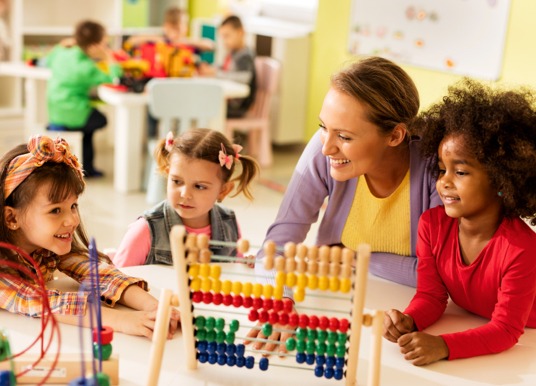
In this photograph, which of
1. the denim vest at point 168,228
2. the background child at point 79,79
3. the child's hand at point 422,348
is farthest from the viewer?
the background child at point 79,79

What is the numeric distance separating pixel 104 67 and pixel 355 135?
3.89 metres

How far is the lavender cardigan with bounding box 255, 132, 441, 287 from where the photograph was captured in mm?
2006

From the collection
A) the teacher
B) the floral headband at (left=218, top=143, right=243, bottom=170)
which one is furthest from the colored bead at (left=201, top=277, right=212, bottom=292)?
the floral headband at (left=218, top=143, right=243, bottom=170)

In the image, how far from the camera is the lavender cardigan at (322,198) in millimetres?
2006

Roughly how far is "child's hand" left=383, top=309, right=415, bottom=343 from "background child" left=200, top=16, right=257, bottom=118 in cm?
427

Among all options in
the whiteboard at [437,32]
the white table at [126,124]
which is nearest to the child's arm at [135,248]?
the white table at [126,124]

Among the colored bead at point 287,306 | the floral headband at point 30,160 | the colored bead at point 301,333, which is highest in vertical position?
the floral headband at point 30,160

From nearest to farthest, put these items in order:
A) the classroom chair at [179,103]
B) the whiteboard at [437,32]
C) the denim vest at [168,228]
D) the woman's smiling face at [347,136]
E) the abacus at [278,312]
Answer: the abacus at [278,312] < the woman's smiling face at [347,136] < the denim vest at [168,228] < the classroom chair at [179,103] < the whiteboard at [437,32]

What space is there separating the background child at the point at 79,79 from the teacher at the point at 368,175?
340cm

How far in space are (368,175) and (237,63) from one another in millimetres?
4069

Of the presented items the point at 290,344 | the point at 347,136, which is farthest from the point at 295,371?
the point at 347,136

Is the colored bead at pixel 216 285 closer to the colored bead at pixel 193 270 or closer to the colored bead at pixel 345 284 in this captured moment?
the colored bead at pixel 193 270

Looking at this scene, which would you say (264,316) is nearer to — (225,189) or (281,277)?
(281,277)

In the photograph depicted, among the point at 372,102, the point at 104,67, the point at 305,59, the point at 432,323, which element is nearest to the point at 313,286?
the point at 432,323
